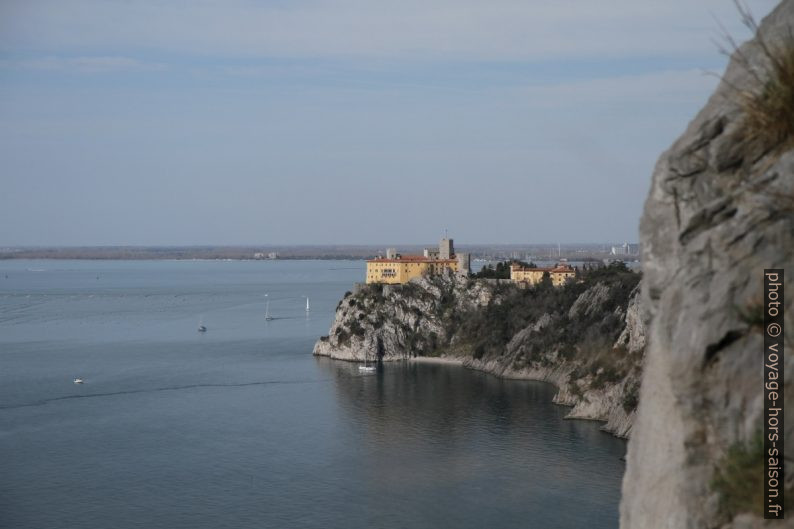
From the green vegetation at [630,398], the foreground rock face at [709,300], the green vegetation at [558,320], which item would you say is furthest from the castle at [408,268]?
the foreground rock face at [709,300]

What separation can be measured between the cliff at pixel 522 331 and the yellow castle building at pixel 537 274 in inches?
61.8

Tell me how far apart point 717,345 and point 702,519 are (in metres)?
0.79

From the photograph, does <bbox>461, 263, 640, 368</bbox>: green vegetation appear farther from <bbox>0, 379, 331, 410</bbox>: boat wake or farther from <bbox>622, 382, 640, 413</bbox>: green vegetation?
<bbox>0, 379, 331, 410</bbox>: boat wake

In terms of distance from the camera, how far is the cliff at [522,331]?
45500 millimetres

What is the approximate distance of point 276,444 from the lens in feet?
124

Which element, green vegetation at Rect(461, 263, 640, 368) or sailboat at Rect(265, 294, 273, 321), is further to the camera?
sailboat at Rect(265, 294, 273, 321)

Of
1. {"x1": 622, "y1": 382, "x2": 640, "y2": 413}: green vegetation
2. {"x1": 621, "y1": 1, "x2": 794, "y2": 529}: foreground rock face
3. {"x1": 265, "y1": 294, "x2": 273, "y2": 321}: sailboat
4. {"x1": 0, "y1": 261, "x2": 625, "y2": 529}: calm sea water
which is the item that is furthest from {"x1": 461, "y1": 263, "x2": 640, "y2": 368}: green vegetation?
{"x1": 621, "y1": 1, "x2": 794, "y2": 529}: foreground rock face

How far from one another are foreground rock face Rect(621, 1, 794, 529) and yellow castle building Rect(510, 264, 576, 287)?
6170 cm

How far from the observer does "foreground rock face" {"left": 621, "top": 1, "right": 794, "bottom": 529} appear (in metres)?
4.07

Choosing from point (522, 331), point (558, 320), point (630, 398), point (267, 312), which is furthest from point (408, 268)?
point (630, 398)

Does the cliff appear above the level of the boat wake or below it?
above

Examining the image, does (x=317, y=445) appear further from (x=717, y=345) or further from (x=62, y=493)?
(x=717, y=345)

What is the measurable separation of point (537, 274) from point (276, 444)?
35.5 metres

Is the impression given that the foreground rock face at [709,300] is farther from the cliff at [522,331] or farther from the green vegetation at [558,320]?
the green vegetation at [558,320]
